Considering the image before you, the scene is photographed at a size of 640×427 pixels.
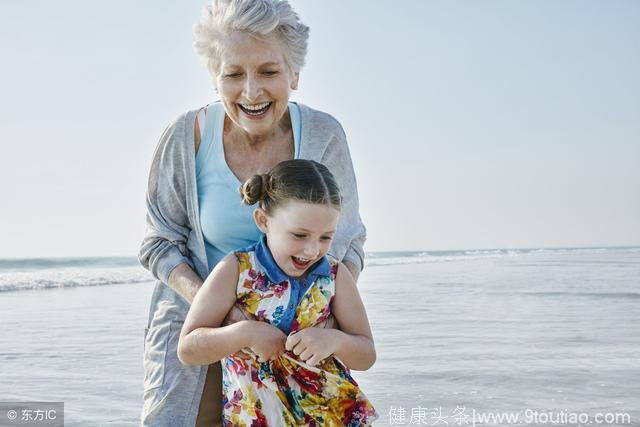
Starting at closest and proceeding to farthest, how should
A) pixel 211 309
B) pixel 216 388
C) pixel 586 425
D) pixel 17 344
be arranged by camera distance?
1. pixel 211 309
2. pixel 216 388
3. pixel 586 425
4. pixel 17 344

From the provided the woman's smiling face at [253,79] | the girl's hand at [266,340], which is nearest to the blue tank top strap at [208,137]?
the woman's smiling face at [253,79]

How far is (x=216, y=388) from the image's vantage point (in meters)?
2.87

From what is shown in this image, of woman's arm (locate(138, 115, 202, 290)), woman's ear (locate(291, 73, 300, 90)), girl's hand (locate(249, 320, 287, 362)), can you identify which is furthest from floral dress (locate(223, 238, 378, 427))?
woman's ear (locate(291, 73, 300, 90))

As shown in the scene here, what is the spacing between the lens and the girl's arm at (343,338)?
2242 mm

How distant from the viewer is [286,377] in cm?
244

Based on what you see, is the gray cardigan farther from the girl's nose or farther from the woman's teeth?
the girl's nose

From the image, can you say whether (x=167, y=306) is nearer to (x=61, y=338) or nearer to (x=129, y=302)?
(x=61, y=338)

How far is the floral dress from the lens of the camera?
2.41 m

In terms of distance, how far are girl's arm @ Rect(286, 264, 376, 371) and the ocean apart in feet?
6.69

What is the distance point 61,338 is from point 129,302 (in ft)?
10.3

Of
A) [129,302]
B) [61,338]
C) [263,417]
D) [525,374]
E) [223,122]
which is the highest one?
[223,122]

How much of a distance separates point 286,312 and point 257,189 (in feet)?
1.24

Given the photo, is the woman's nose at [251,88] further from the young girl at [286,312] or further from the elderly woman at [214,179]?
the young girl at [286,312]

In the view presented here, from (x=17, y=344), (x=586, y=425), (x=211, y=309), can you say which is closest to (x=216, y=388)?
(x=211, y=309)
